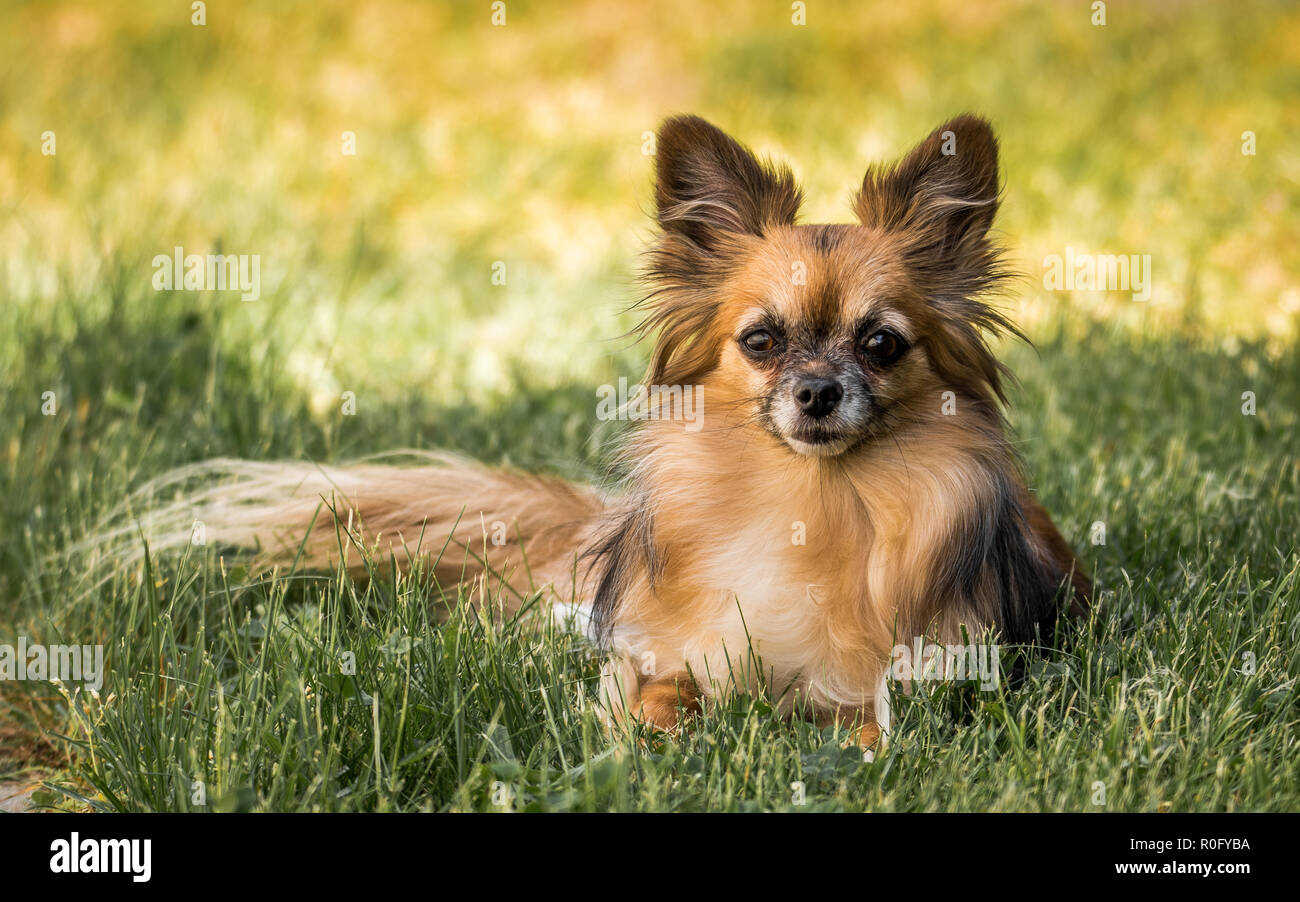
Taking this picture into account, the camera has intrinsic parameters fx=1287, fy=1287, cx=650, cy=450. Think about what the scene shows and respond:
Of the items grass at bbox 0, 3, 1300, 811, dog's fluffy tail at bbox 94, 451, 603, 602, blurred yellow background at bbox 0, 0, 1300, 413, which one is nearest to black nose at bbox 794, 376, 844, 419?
grass at bbox 0, 3, 1300, 811

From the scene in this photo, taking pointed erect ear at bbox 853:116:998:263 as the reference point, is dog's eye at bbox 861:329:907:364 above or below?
below

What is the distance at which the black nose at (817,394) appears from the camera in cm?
307

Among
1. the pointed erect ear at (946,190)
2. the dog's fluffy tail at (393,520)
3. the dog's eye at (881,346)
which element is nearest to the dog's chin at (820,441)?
the dog's eye at (881,346)

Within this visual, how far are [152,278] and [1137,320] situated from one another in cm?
493

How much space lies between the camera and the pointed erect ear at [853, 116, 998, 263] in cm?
334

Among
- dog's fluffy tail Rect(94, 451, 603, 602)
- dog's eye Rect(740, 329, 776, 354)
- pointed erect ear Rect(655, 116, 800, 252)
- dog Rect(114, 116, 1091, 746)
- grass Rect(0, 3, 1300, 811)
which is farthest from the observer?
dog's fluffy tail Rect(94, 451, 603, 602)

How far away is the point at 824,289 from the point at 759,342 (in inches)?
8.5

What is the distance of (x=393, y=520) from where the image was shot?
4055 millimetres

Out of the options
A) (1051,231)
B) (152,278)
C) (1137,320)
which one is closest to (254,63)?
(152,278)

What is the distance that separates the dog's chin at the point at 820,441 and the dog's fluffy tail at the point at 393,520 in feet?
2.88

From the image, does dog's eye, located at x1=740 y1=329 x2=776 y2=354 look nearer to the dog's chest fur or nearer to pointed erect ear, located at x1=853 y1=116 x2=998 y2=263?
the dog's chest fur

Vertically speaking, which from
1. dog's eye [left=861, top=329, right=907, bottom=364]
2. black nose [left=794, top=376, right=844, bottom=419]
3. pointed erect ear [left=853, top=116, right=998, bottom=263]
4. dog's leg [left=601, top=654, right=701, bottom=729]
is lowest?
dog's leg [left=601, top=654, right=701, bottom=729]

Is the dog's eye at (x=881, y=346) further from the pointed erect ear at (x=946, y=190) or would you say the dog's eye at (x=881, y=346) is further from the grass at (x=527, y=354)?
the grass at (x=527, y=354)

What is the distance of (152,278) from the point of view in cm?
578
